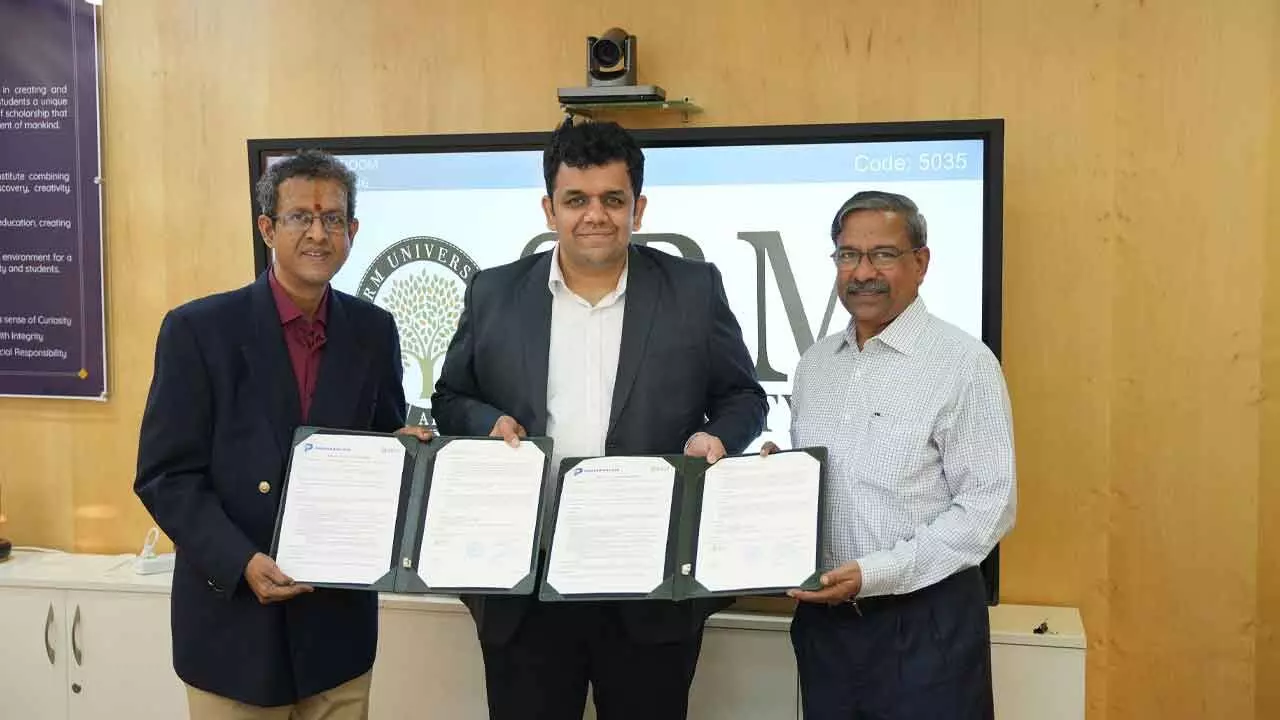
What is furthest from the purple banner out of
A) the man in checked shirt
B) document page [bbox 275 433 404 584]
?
the man in checked shirt

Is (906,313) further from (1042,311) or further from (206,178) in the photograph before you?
(206,178)

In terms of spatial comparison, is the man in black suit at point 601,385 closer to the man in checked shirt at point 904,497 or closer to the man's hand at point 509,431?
the man's hand at point 509,431

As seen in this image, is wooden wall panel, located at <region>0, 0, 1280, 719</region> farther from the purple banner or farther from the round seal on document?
the purple banner

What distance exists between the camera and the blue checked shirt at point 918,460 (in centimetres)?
193

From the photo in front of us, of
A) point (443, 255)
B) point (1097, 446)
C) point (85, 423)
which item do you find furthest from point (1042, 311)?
point (85, 423)

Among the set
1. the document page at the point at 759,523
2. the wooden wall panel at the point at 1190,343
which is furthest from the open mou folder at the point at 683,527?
the wooden wall panel at the point at 1190,343

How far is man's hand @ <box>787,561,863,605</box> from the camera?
190 cm

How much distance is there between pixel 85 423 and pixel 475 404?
81.5 inches

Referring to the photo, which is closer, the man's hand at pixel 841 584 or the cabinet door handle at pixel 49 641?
the man's hand at pixel 841 584

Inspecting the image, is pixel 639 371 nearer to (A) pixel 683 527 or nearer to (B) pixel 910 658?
(A) pixel 683 527

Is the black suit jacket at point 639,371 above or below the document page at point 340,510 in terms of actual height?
above

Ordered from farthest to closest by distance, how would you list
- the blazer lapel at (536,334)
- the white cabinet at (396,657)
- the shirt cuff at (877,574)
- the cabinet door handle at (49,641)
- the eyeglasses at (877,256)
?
the cabinet door handle at (49,641), the white cabinet at (396,657), the blazer lapel at (536,334), the eyeglasses at (877,256), the shirt cuff at (877,574)

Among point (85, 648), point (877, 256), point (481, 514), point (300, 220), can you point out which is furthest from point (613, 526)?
point (85, 648)

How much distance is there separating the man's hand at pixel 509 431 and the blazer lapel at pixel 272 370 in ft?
1.23
